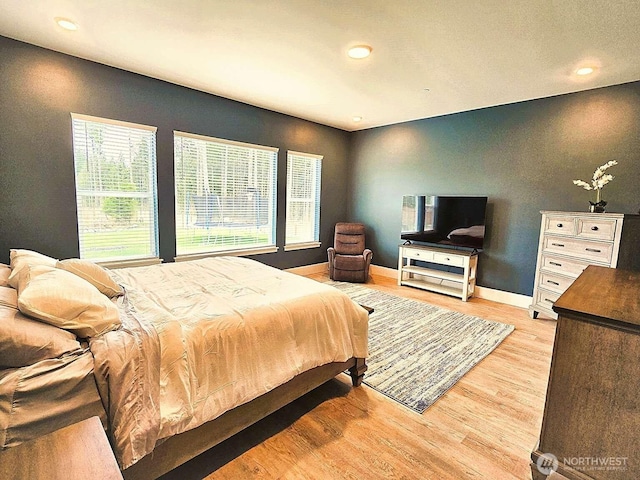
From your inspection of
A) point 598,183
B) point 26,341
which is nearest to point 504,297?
point 598,183

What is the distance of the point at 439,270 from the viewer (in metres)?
4.98

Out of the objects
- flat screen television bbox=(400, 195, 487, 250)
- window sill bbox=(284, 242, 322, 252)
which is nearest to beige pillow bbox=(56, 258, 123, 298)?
window sill bbox=(284, 242, 322, 252)

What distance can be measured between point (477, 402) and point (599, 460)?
0.92m

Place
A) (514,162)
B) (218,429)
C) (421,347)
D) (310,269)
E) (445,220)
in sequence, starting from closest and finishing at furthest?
1. (218,429)
2. (421,347)
3. (514,162)
4. (445,220)
5. (310,269)

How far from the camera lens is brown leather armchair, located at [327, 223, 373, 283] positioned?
16.9 ft

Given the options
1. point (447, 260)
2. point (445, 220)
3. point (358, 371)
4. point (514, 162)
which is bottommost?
point (358, 371)

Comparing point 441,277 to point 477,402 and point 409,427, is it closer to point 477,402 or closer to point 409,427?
point 477,402

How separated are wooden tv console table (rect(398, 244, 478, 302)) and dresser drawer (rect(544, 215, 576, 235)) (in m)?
1.00

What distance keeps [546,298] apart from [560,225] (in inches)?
35.0

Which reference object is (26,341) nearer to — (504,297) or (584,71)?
(584,71)

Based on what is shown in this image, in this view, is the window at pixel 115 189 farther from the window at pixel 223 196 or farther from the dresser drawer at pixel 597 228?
the dresser drawer at pixel 597 228

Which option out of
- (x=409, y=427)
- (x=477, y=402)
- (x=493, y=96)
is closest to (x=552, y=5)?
(x=493, y=96)

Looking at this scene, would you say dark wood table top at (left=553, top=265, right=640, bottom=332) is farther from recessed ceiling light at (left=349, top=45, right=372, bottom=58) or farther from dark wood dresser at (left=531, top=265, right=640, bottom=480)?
recessed ceiling light at (left=349, top=45, right=372, bottom=58)

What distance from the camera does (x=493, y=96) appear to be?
383cm
